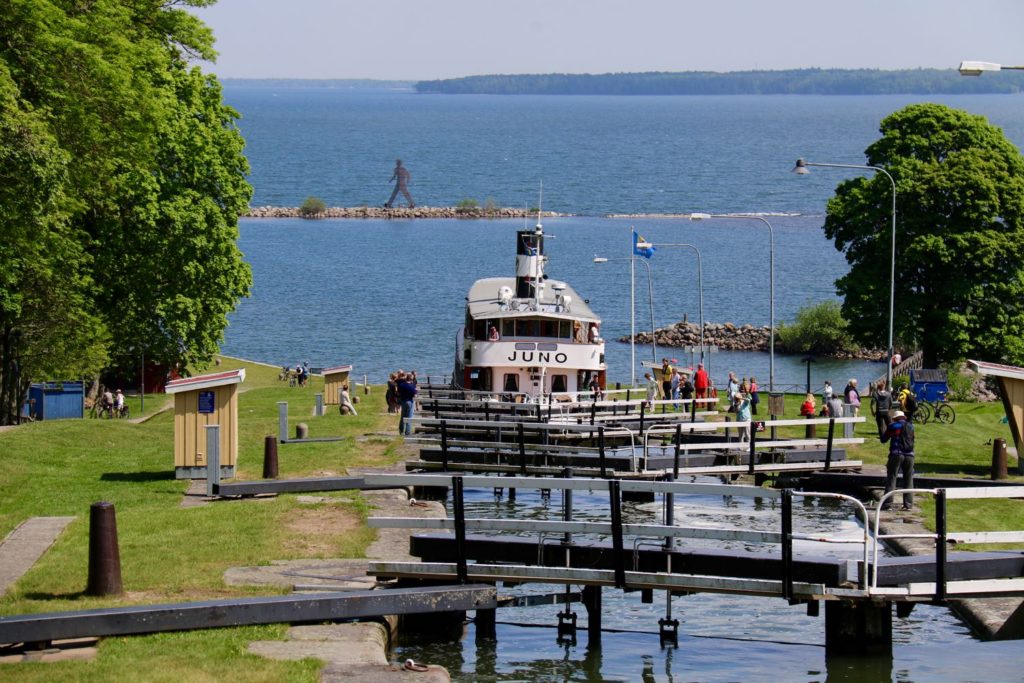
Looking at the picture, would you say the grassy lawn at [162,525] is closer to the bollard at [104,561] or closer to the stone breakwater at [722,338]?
the bollard at [104,561]

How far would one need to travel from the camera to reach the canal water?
764 inches

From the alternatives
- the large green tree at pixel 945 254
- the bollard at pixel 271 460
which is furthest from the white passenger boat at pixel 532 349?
the large green tree at pixel 945 254

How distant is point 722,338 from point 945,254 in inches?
1429

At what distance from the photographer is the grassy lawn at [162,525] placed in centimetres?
1631

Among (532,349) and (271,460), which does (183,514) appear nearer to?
(271,460)

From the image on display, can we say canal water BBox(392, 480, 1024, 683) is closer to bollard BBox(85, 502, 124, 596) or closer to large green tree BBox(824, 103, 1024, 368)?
bollard BBox(85, 502, 124, 596)

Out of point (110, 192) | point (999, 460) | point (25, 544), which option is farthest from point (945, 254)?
point (25, 544)

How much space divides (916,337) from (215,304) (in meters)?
26.5

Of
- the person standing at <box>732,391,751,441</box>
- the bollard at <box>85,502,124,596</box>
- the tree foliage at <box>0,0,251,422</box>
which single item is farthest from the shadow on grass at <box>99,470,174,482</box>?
the person standing at <box>732,391,751,441</box>

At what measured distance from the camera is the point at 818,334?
89.9 metres

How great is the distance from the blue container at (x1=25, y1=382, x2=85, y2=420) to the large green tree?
27294 millimetres

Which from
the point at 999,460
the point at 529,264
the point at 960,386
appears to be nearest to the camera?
the point at 999,460

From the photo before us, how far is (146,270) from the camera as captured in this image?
48.6 meters

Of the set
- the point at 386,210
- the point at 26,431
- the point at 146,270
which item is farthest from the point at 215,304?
the point at 386,210
